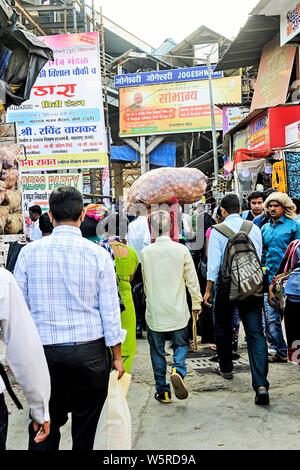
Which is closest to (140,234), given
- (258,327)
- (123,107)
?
(258,327)

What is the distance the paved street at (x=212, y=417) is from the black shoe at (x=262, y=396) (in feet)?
0.18

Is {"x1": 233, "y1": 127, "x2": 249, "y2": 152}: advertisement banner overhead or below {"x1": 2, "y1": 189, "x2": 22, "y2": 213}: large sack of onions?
overhead

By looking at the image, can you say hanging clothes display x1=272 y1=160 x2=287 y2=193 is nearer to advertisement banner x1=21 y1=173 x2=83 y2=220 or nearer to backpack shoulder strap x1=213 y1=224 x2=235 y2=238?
advertisement banner x1=21 y1=173 x2=83 y2=220

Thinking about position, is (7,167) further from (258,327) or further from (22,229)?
(258,327)

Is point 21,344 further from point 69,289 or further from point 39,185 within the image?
point 39,185

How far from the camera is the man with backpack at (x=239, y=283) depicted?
15.6 feet

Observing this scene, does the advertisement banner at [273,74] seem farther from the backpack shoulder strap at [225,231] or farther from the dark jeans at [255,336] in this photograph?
the dark jeans at [255,336]

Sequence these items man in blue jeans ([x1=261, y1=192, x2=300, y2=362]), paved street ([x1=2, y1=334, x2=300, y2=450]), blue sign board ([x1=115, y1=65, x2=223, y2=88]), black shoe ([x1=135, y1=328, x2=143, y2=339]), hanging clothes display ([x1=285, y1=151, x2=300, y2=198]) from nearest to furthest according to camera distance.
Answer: paved street ([x1=2, y1=334, x2=300, y2=450])
man in blue jeans ([x1=261, y1=192, x2=300, y2=362])
black shoe ([x1=135, y1=328, x2=143, y2=339])
hanging clothes display ([x1=285, y1=151, x2=300, y2=198])
blue sign board ([x1=115, y1=65, x2=223, y2=88])

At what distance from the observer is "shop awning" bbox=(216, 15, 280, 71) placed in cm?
1224

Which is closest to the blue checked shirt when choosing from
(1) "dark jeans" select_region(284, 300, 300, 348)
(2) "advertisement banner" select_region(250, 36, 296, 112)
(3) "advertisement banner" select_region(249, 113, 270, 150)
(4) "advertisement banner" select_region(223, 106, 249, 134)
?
(1) "dark jeans" select_region(284, 300, 300, 348)

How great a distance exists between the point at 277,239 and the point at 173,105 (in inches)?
752

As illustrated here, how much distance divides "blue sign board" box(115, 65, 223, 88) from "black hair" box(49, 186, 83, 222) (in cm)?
2169

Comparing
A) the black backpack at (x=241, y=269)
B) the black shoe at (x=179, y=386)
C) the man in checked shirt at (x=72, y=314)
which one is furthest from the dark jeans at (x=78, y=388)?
the black backpack at (x=241, y=269)

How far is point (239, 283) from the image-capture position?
477 cm
